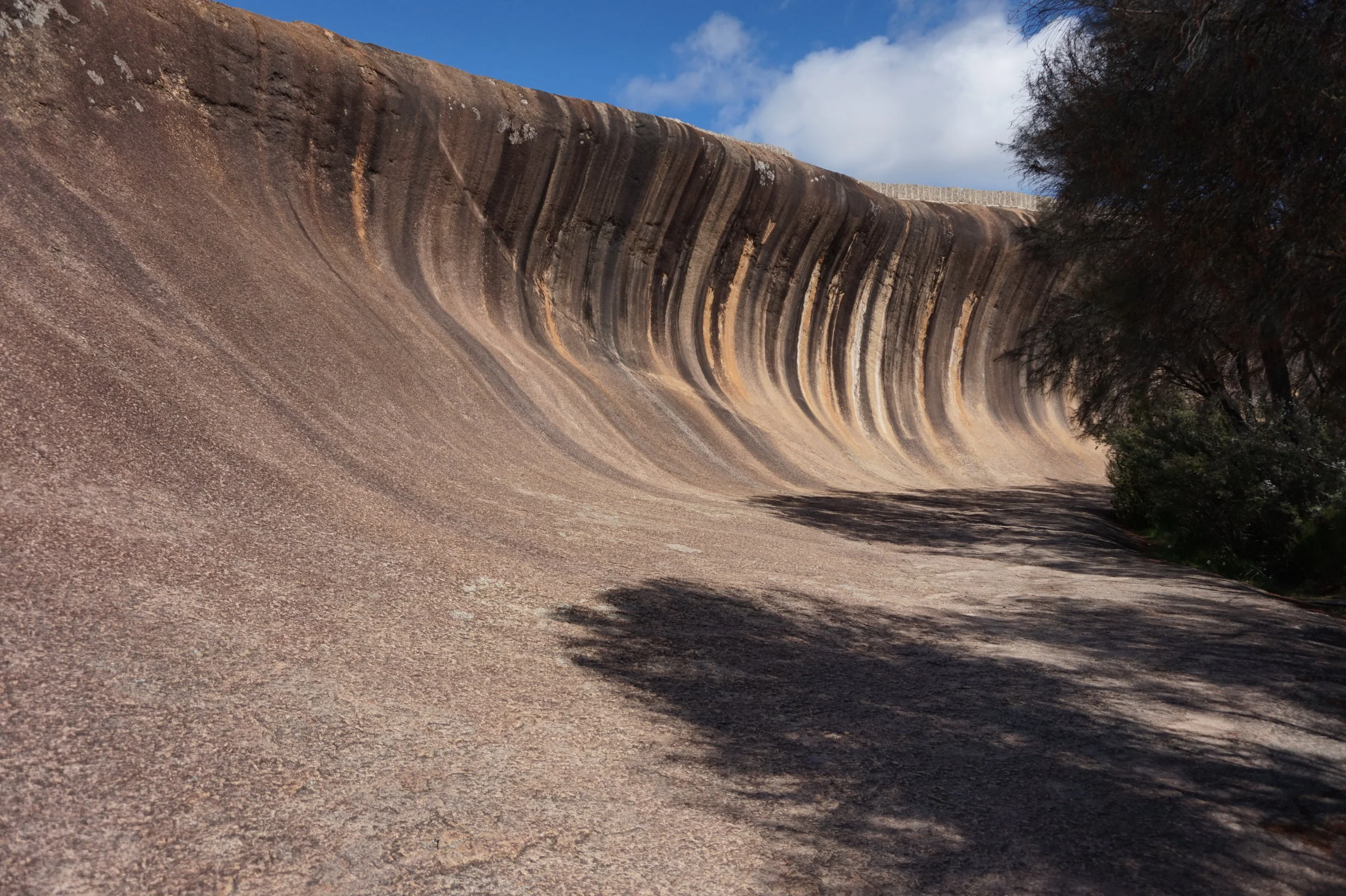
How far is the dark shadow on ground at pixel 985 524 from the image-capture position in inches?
522

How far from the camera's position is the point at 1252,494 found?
1273cm

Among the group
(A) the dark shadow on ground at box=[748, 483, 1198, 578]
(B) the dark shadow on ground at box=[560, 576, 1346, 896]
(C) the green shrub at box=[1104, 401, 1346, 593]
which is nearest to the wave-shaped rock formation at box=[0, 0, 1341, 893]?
(B) the dark shadow on ground at box=[560, 576, 1346, 896]

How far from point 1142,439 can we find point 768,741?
44.0ft

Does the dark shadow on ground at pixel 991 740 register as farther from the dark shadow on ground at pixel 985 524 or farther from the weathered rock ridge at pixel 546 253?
the weathered rock ridge at pixel 546 253

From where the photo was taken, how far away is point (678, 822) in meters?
4.32

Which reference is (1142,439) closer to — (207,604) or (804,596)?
(804,596)

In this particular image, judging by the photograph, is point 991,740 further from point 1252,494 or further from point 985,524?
point 985,524

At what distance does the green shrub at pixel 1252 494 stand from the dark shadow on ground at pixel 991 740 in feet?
12.1

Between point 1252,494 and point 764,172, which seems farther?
point 764,172

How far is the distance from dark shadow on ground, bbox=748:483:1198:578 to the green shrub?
2.96 feet

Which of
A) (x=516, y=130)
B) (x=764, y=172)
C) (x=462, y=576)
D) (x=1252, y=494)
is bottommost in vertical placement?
(x=462, y=576)

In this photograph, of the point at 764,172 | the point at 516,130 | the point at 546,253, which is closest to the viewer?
the point at 516,130

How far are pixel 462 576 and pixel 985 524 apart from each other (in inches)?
428

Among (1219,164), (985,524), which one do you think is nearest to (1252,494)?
(985,524)
